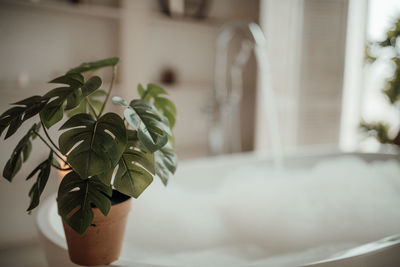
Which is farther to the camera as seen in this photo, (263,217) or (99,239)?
(263,217)

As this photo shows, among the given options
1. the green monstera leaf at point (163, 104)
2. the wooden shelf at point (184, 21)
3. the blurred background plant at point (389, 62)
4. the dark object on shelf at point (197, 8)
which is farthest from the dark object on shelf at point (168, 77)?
the green monstera leaf at point (163, 104)

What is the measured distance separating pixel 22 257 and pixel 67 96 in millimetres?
1527

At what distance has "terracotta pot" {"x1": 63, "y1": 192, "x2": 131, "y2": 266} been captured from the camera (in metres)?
0.79

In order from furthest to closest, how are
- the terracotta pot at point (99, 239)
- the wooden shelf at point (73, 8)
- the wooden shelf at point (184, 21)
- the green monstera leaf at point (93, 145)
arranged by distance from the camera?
the wooden shelf at point (184, 21), the wooden shelf at point (73, 8), the terracotta pot at point (99, 239), the green monstera leaf at point (93, 145)

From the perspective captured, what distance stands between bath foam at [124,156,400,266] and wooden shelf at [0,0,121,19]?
51.9 inches

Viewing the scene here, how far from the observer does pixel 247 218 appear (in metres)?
1.60

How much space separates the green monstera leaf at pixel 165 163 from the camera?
798 millimetres

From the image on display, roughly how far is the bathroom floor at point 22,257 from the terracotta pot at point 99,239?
1165 mm

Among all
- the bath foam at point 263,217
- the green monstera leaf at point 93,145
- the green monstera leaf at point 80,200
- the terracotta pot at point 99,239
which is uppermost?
the green monstera leaf at point 93,145

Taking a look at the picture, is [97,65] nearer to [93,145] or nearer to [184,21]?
[93,145]

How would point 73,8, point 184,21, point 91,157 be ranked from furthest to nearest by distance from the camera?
point 184,21 → point 73,8 → point 91,157

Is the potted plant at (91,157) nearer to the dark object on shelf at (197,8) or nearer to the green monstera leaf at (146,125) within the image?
the green monstera leaf at (146,125)

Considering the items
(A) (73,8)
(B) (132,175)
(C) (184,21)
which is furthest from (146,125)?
(C) (184,21)

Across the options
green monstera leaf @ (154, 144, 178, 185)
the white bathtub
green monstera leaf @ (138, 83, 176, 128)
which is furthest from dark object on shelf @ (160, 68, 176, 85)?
green monstera leaf @ (154, 144, 178, 185)
